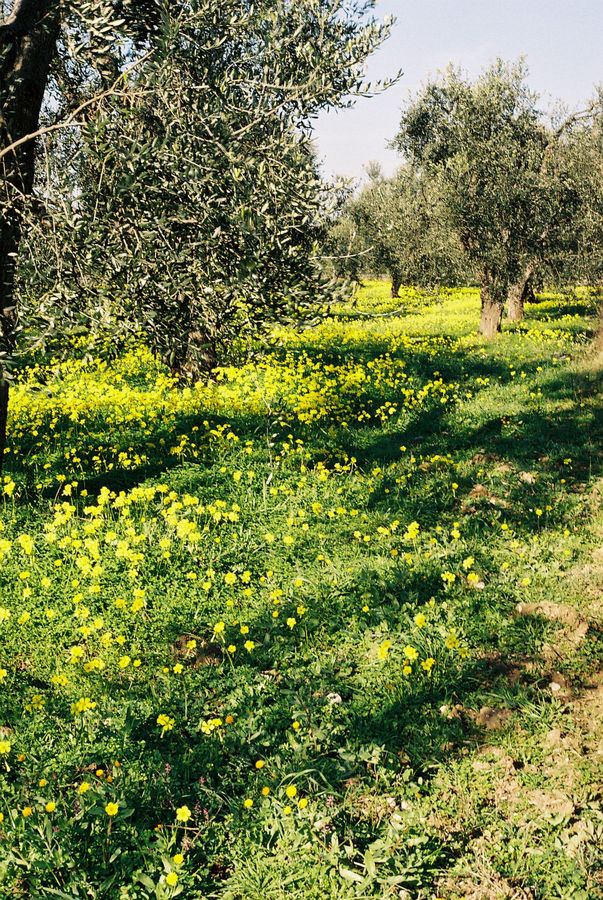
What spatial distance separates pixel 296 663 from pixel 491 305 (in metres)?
19.6

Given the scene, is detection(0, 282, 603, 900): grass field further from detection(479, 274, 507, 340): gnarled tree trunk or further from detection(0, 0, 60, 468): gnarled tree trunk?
detection(479, 274, 507, 340): gnarled tree trunk

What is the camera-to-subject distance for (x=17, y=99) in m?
6.25

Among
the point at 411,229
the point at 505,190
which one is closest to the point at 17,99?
the point at 505,190

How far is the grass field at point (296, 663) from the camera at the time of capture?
3.95 meters

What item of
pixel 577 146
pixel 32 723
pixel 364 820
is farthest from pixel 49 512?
pixel 577 146

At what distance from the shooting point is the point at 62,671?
5520 millimetres

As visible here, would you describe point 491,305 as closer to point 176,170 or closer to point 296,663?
point 176,170

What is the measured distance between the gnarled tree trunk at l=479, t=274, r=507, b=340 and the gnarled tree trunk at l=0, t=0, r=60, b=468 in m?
18.4

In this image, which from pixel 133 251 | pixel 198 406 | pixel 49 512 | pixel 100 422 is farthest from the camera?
pixel 198 406

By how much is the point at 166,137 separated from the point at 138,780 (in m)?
4.99

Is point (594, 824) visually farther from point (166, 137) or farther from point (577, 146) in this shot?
point (577, 146)

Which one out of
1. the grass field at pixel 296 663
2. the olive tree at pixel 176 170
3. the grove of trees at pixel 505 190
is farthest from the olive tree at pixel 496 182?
the olive tree at pixel 176 170

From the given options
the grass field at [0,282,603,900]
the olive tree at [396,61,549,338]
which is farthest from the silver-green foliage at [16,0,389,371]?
the olive tree at [396,61,549,338]

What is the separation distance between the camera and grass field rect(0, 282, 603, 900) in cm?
395
